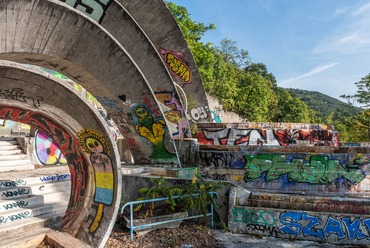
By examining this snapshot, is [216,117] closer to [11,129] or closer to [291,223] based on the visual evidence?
[11,129]

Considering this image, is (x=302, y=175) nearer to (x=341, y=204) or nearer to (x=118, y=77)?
(x=341, y=204)

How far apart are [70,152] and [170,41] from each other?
1525cm

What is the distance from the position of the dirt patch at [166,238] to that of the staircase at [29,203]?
1.69 meters

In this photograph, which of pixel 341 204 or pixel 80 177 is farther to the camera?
pixel 341 204

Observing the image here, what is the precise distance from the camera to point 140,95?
12.1 metres

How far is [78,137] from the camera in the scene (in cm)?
593

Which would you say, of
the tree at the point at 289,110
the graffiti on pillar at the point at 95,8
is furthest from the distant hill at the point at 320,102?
the graffiti on pillar at the point at 95,8

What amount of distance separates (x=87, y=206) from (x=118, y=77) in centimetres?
679

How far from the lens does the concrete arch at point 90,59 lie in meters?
7.65

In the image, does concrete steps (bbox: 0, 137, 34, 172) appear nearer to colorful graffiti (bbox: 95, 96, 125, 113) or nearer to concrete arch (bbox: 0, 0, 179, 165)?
concrete arch (bbox: 0, 0, 179, 165)

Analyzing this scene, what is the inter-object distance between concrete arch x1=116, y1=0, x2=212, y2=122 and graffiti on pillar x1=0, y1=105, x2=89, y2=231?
13.9m

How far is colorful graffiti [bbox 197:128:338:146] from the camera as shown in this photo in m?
16.3

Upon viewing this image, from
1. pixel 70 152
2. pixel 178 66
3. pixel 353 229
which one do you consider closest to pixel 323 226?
pixel 353 229

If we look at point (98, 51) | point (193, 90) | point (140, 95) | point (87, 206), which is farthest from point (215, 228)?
point (193, 90)
